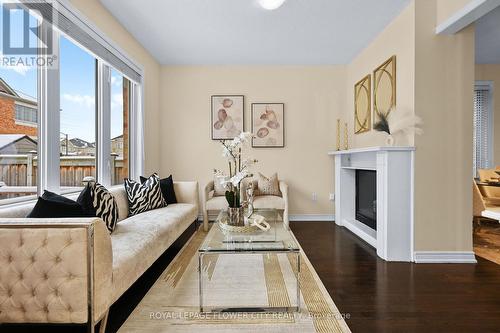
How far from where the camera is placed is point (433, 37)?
2.83 meters

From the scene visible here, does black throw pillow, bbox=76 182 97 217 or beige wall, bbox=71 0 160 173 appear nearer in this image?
black throw pillow, bbox=76 182 97 217

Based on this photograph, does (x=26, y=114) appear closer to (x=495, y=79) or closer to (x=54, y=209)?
(x=54, y=209)

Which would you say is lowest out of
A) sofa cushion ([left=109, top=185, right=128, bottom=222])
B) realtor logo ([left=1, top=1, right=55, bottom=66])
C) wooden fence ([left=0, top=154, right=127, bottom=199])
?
sofa cushion ([left=109, top=185, right=128, bottom=222])

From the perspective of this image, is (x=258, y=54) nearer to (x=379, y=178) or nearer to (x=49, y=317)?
(x=379, y=178)

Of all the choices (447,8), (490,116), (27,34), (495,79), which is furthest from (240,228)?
(495,79)

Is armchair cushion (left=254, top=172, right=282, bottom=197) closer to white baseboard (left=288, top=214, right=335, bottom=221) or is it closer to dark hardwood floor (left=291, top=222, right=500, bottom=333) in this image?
white baseboard (left=288, top=214, right=335, bottom=221)

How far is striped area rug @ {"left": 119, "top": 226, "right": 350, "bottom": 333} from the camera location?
1.72m

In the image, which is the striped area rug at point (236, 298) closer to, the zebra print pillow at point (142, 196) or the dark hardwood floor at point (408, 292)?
the dark hardwood floor at point (408, 292)

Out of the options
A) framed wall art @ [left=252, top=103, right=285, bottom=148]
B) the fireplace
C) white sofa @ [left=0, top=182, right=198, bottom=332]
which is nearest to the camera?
white sofa @ [left=0, top=182, right=198, bottom=332]

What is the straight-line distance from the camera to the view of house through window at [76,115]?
103 inches

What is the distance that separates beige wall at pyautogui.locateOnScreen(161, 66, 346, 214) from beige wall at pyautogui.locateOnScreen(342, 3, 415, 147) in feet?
2.15

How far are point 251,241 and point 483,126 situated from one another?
5251 millimetres

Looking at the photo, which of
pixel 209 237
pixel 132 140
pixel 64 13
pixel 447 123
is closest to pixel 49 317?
pixel 209 237

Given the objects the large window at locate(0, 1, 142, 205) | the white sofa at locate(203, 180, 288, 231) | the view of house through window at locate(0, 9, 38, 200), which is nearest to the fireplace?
the white sofa at locate(203, 180, 288, 231)
